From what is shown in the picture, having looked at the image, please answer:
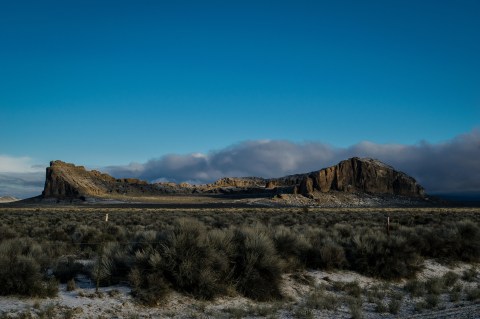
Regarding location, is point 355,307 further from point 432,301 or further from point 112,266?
point 112,266

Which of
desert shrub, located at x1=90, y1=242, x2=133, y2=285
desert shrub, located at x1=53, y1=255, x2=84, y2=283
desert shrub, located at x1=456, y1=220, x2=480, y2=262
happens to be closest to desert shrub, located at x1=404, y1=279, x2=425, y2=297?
desert shrub, located at x1=456, y1=220, x2=480, y2=262

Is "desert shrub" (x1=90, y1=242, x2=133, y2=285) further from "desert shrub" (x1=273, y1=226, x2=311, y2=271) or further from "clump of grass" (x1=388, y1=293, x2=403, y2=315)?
"clump of grass" (x1=388, y1=293, x2=403, y2=315)

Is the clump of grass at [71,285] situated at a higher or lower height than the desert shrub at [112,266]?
lower

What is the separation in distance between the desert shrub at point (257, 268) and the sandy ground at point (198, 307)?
372 millimetres

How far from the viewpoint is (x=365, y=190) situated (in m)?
160

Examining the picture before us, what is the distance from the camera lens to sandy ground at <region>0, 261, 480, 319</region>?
984 cm

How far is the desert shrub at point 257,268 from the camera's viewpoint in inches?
500

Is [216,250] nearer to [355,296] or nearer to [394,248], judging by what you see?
[355,296]

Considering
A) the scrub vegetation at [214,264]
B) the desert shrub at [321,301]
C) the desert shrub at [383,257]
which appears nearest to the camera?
the scrub vegetation at [214,264]

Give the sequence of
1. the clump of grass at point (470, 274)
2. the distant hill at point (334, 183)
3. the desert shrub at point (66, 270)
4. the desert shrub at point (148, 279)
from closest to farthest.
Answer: the desert shrub at point (148, 279)
the desert shrub at point (66, 270)
the clump of grass at point (470, 274)
the distant hill at point (334, 183)

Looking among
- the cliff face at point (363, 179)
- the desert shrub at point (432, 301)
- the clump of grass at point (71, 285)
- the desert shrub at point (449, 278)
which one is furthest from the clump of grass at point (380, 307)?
the cliff face at point (363, 179)

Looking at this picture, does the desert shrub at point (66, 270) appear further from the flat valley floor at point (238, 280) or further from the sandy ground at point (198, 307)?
the sandy ground at point (198, 307)

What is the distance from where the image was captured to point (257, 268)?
524 inches

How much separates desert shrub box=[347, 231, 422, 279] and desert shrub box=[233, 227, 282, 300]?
12.5 ft
